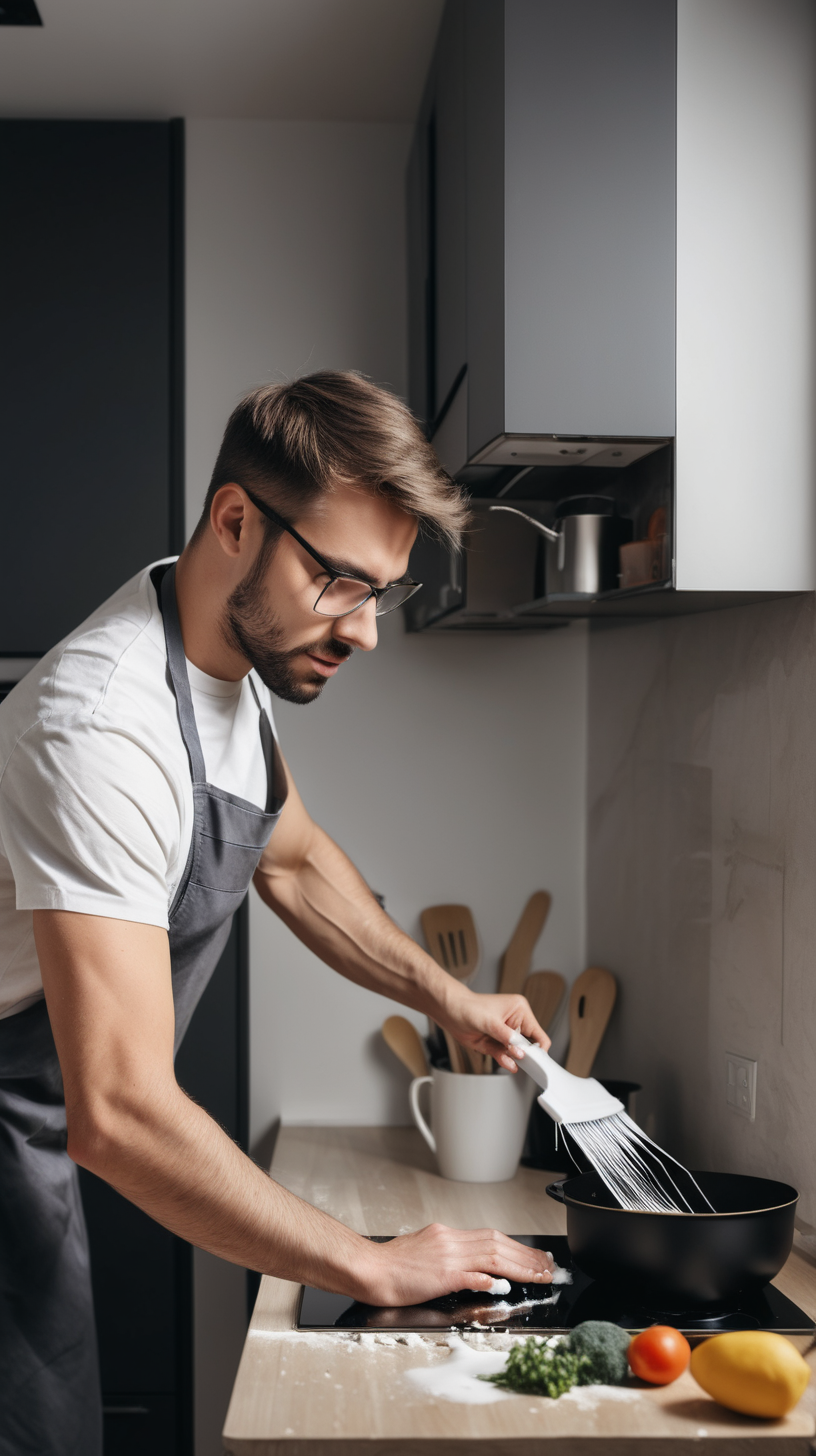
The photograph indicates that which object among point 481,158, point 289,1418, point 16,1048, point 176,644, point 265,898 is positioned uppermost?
point 481,158

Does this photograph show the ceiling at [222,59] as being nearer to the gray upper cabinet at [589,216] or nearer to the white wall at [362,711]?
the white wall at [362,711]

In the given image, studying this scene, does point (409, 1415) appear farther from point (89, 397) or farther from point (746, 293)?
point (89, 397)

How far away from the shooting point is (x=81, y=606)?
1.75 m

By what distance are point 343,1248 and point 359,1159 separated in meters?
0.68

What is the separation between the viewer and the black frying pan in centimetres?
95

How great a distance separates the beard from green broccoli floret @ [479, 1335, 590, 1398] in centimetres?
61

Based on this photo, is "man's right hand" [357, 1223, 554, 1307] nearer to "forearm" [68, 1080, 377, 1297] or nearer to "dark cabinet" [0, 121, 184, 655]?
"forearm" [68, 1080, 377, 1297]

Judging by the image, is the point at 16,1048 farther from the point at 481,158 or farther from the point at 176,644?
the point at 481,158

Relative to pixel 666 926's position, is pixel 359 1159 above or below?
below

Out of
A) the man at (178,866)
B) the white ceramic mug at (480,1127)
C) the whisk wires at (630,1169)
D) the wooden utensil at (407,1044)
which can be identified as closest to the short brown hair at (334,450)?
the man at (178,866)

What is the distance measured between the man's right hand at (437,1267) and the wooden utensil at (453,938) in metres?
0.75

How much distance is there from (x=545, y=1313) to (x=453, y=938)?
0.83 meters

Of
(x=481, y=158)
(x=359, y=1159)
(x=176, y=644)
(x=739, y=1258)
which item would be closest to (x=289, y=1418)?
(x=739, y=1258)

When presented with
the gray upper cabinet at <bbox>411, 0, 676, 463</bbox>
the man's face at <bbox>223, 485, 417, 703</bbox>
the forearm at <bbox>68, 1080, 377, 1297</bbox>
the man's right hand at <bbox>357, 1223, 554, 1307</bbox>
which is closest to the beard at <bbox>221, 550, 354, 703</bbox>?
the man's face at <bbox>223, 485, 417, 703</bbox>
